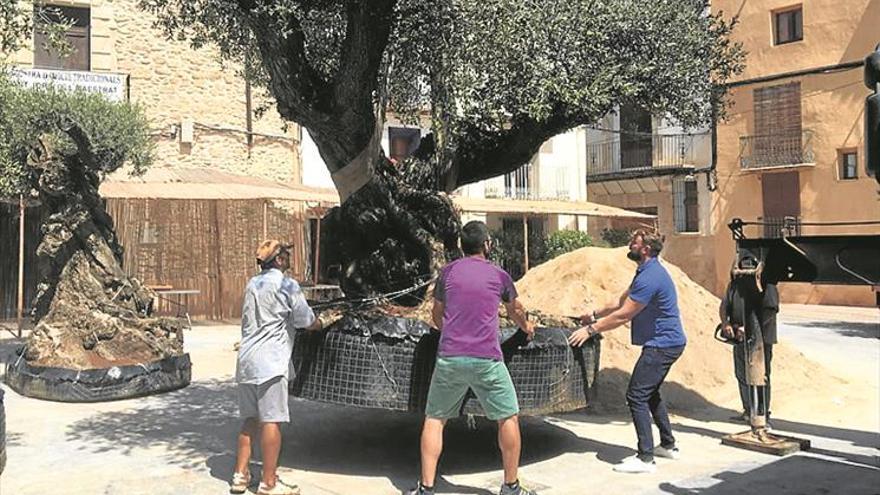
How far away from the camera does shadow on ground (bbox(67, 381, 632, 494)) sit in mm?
5840

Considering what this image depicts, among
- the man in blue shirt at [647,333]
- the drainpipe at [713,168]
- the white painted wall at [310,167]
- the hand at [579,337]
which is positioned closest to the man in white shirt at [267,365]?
the hand at [579,337]

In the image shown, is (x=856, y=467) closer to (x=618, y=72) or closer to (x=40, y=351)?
(x=618, y=72)

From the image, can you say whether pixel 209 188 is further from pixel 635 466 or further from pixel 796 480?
pixel 796 480

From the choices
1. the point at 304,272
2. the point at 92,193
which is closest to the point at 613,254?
the point at 92,193

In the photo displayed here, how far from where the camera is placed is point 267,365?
506 cm

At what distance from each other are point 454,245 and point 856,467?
11.7 feet

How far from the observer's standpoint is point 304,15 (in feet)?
20.6

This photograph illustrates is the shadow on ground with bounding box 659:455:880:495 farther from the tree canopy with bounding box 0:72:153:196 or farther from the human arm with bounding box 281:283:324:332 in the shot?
the tree canopy with bounding box 0:72:153:196

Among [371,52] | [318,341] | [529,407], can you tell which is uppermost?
[371,52]

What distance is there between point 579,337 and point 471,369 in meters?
1.24

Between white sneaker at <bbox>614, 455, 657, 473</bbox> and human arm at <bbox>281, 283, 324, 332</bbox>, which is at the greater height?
human arm at <bbox>281, 283, 324, 332</bbox>

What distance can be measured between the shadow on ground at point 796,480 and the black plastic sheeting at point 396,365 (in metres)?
1.07

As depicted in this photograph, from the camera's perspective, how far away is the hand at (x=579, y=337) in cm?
572

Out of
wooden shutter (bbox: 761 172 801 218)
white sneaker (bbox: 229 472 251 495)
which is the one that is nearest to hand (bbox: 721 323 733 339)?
white sneaker (bbox: 229 472 251 495)
